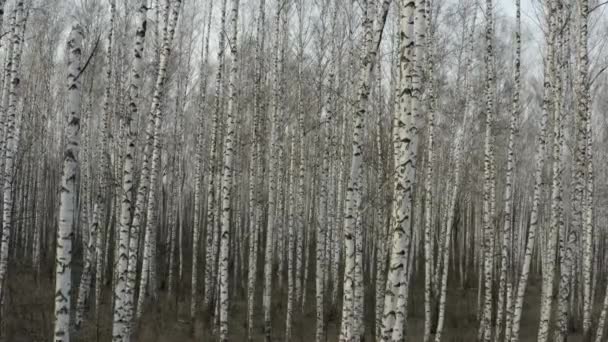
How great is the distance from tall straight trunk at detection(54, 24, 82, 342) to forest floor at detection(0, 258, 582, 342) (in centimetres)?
556

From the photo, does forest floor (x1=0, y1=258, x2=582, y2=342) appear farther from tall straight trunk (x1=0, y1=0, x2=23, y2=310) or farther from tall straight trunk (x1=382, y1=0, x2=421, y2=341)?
tall straight trunk (x1=382, y1=0, x2=421, y2=341)

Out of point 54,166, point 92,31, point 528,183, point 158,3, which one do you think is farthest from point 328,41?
point 528,183

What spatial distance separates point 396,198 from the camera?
17.3 ft

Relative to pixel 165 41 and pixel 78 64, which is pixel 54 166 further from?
→ pixel 78 64

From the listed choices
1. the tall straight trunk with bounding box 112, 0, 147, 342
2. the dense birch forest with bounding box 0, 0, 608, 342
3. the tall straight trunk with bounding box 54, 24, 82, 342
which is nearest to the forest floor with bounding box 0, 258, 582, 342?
the dense birch forest with bounding box 0, 0, 608, 342

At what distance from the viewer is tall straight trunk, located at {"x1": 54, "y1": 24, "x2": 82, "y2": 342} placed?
187 inches

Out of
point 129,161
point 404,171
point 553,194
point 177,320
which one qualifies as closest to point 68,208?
point 129,161

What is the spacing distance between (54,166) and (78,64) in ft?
80.4

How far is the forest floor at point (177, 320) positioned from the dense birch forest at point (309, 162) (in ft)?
0.35

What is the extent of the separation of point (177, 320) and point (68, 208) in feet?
32.7

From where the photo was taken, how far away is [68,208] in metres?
4.83

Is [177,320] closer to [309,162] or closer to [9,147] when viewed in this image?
[9,147]

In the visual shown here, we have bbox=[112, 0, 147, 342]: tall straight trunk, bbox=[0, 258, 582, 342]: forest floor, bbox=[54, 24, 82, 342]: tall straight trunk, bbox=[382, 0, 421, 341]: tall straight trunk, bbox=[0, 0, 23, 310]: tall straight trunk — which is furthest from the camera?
bbox=[0, 258, 582, 342]: forest floor

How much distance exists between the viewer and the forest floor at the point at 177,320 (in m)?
11.2
